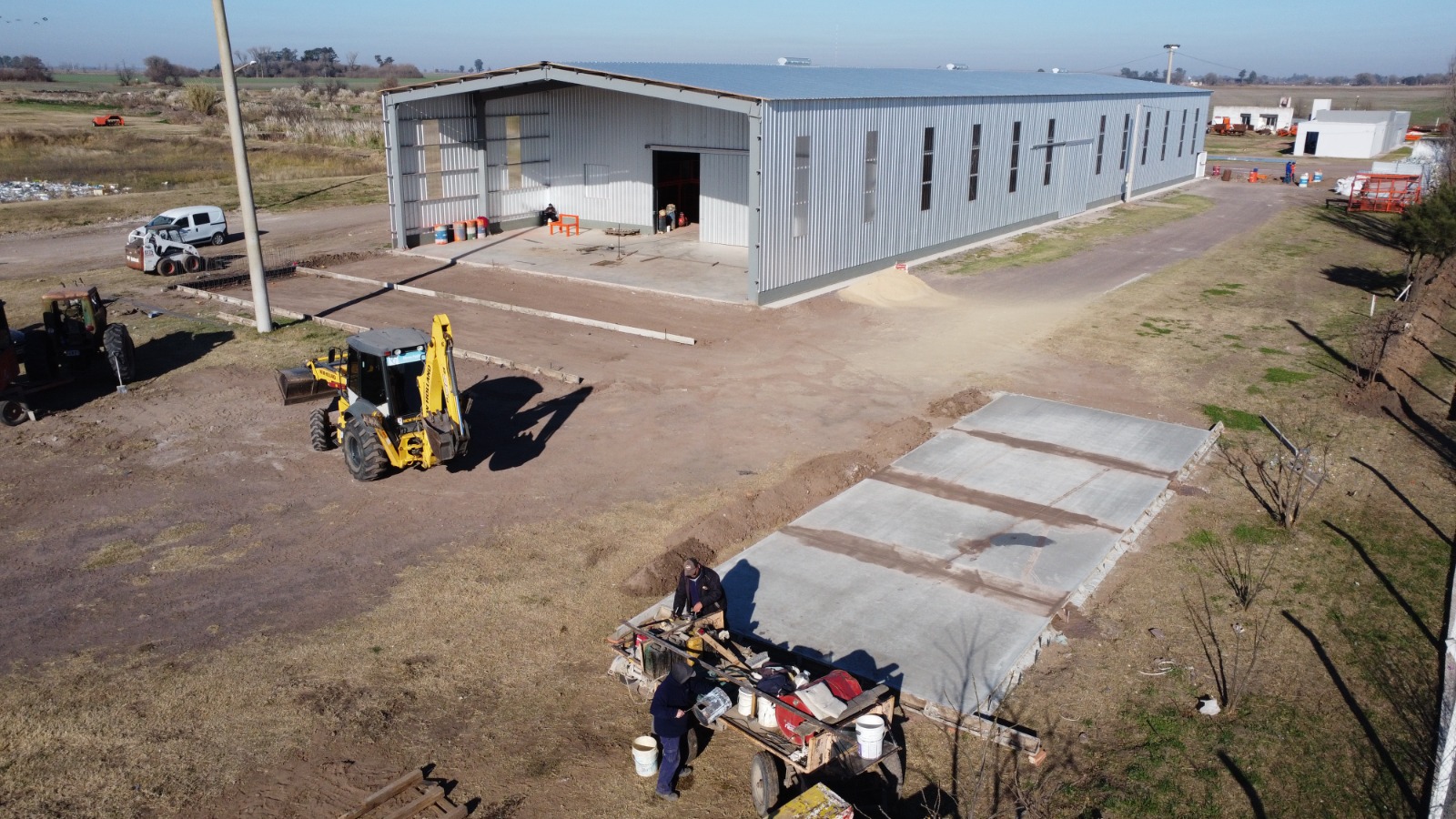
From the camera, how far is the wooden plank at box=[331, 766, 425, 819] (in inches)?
341

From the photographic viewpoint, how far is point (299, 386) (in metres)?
18.5

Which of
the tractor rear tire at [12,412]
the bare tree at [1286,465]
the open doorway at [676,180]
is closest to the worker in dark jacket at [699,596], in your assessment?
the bare tree at [1286,465]

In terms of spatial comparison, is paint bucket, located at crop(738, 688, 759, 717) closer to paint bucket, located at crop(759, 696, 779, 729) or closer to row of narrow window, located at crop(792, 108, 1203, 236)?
paint bucket, located at crop(759, 696, 779, 729)

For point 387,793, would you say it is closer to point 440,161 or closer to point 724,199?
point 724,199

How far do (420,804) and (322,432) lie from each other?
942cm

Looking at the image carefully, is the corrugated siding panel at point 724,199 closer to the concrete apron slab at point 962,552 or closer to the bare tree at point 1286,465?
the concrete apron slab at point 962,552

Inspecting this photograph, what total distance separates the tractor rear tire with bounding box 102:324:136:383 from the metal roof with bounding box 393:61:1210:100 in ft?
46.5

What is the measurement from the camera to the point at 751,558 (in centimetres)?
1341

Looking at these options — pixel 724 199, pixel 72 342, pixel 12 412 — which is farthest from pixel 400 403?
pixel 724 199

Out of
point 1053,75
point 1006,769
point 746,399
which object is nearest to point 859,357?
point 746,399

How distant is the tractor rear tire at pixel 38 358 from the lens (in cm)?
1944

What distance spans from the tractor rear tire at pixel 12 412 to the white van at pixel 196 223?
17.5 meters

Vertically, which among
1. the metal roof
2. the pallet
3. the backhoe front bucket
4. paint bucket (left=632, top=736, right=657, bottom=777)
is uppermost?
the metal roof

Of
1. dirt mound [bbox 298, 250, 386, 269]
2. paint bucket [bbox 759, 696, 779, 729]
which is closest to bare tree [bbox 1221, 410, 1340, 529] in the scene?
paint bucket [bbox 759, 696, 779, 729]
